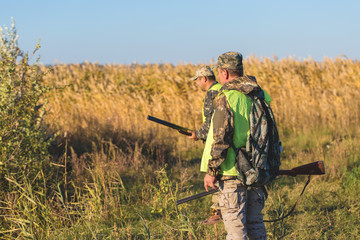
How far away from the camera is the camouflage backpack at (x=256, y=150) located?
343cm

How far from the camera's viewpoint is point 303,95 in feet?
44.5

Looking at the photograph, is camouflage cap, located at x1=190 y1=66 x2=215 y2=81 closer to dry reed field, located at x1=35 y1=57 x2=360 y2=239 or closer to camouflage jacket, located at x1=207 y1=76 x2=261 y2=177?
dry reed field, located at x1=35 y1=57 x2=360 y2=239

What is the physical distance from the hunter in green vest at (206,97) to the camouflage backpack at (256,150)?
3.62ft

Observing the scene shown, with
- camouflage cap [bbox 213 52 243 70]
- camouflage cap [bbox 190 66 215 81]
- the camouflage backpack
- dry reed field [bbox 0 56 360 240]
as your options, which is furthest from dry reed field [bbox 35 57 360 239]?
camouflage cap [bbox 213 52 243 70]

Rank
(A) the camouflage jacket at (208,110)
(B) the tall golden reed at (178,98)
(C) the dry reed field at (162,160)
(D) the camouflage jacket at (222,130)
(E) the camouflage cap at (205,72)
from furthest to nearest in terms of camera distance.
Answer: (B) the tall golden reed at (178,98)
(E) the camouflage cap at (205,72)
(C) the dry reed field at (162,160)
(A) the camouflage jacket at (208,110)
(D) the camouflage jacket at (222,130)

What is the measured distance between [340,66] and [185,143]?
330 inches

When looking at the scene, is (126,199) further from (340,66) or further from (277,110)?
(340,66)

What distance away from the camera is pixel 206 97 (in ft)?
17.0

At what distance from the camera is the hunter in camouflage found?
11.1 ft

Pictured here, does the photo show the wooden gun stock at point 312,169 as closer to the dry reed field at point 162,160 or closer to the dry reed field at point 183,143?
the dry reed field at point 183,143

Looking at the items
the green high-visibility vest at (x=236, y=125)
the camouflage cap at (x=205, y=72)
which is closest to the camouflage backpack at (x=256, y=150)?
the green high-visibility vest at (x=236, y=125)

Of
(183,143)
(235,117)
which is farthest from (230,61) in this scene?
Result: (183,143)

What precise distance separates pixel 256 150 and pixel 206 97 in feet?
6.05

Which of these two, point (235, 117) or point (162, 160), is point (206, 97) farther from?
point (162, 160)
